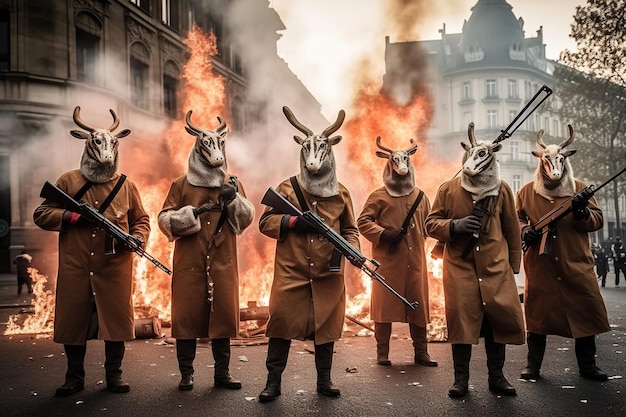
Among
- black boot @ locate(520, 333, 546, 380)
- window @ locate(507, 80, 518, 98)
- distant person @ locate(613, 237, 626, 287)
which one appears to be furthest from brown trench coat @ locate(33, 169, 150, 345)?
window @ locate(507, 80, 518, 98)

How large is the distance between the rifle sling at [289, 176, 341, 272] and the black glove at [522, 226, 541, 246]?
2.09 m

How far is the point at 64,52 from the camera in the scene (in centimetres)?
1922

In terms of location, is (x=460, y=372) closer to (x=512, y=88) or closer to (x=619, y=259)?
(x=619, y=259)

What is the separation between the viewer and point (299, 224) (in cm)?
534

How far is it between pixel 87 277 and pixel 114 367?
86 centimetres

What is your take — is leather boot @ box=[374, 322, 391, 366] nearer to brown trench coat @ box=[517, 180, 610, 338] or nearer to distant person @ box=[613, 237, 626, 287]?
brown trench coat @ box=[517, 180, 610, 338]

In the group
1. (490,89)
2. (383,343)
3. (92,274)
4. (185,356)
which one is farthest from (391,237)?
(490,89)

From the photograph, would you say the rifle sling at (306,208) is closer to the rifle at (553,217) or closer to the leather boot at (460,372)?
the leather boot at (460,372)

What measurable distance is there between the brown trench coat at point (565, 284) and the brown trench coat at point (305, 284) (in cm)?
197

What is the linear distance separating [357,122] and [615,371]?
783 cm

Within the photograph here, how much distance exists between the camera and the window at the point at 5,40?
19.0 meters

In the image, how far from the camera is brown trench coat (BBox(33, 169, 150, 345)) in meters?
5.48

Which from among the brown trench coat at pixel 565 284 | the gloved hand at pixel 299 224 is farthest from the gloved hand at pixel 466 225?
the gloved hand at pixel 299 224

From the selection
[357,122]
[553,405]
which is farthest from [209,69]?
[553,405]
